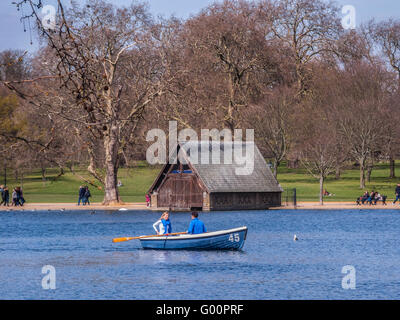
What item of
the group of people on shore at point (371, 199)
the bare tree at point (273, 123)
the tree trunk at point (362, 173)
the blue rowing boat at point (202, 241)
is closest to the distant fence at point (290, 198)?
the bare tree at point (273, 123)

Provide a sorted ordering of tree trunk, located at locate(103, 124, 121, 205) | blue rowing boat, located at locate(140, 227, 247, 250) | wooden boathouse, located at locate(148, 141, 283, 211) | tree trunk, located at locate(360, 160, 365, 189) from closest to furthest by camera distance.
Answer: blue rowing boat, located at locate(140, 227, 247, 250) → wooden boathouse, located at locate(148, 141, 283, 211) → tree trunk, located at locate(103, 124, 121, 205) → tree trunk, located at locate(360, 160, 365, 189)

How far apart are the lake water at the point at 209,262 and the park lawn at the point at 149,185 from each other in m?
19.2

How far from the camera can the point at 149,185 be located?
9912cm

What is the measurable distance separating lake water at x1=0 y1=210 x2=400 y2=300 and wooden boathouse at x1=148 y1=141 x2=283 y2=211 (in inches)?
282

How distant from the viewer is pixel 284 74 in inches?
3752

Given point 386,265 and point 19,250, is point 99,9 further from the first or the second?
point 386,265

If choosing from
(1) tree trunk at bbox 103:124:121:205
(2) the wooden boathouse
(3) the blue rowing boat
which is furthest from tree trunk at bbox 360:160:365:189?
(3) the blue rowing boat

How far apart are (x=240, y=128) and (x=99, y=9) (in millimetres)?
26847

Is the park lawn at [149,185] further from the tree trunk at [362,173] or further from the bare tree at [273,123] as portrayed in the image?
the bare tree at [273,123]

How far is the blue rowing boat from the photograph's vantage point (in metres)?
38.1

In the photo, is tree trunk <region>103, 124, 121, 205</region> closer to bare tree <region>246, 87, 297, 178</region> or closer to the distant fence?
the distant fence

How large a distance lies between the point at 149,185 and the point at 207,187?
2864cm

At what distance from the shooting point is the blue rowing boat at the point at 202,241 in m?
38.1
